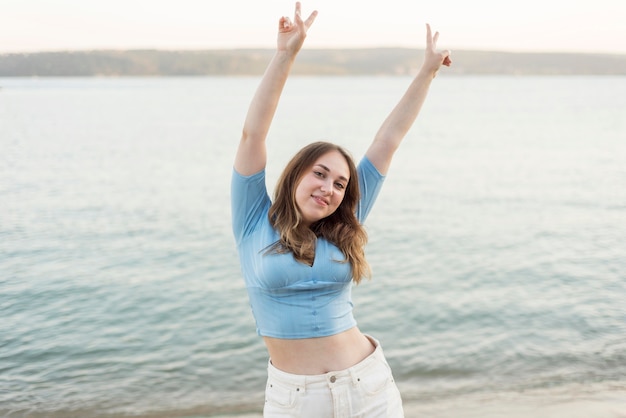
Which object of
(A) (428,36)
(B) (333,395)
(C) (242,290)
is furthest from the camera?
(C) (242,290)

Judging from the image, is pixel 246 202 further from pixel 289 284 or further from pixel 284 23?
pixel 284 23

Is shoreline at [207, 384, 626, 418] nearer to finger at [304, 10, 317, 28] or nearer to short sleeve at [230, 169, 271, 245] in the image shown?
short sleeve at [230, 169, 271, 245]

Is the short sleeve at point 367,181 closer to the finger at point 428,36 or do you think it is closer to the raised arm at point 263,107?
the raised arm at point 263,107

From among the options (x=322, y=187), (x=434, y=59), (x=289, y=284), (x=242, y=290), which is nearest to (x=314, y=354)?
(x=289, y=284)

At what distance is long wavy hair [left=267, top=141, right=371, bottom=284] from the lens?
315 centimetres

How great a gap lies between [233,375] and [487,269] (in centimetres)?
616

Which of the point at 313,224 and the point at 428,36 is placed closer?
the point at 313,224

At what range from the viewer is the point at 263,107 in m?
3.29

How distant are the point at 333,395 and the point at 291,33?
178 centimetres

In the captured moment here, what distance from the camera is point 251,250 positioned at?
128 inches

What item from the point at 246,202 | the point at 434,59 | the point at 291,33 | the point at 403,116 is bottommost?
the point at 246,202

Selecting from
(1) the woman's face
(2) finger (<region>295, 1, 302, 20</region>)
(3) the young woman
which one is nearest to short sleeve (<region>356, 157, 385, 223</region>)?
(3) the young woman

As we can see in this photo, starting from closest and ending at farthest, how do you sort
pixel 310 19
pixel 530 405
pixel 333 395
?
pixel 333 395 < pixel 310 19 < pixel 530 405

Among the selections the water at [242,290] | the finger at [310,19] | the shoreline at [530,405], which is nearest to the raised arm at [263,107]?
the finger at [310,19]
